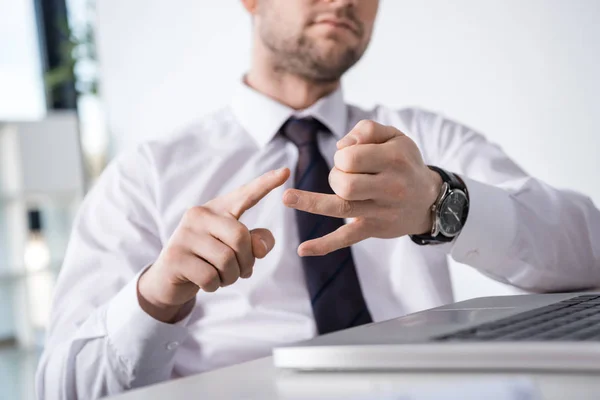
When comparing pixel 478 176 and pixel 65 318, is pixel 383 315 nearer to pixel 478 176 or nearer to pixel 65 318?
pixel 478 176

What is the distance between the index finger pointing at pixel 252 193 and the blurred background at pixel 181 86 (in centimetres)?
63

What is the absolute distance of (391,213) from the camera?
0.83 meters

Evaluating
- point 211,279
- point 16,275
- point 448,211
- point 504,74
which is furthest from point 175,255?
point 16,275

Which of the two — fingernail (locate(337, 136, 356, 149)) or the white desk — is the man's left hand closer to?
fingernail (locate(337, 136, 356, 149))

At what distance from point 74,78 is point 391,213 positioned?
406 centimetres

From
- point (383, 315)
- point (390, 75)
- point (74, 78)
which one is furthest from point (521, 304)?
point (74, 78)

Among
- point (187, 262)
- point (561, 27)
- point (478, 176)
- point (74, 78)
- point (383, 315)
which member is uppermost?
point (74, 78)

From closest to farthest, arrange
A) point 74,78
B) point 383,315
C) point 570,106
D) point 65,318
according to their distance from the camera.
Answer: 1. point 65,318
2. point 383,315
3. point 570,106
4. point 74,78

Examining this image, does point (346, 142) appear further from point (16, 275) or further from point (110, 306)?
point (16, 275)

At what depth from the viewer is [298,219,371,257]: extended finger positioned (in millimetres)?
755

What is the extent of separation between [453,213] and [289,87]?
608mm

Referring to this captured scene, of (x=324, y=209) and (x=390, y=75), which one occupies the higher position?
(x=390, y=75)

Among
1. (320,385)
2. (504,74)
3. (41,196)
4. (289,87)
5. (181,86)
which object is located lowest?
(320,385)

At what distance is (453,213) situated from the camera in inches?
37.1
